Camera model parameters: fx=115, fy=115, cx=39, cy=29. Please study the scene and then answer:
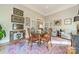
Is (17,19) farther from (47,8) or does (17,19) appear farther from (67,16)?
(67,16)

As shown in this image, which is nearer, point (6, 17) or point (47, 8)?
point (6, 17)

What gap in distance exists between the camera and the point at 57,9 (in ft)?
7.02

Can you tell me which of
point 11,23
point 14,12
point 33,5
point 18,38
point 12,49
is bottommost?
point 12,49

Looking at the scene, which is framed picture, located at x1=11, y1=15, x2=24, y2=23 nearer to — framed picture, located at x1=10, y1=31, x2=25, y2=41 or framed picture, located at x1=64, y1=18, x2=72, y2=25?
framed picture, located at x1=10, y1=31, x2=25, y2=41

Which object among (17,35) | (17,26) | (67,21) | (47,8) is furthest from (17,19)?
(67,21)

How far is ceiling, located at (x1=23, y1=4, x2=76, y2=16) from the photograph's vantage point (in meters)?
2.11

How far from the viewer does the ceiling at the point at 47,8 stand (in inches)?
83.0

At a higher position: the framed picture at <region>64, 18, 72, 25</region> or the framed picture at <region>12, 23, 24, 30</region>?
the framed picture at <region>64, 18, 72, 25</region>

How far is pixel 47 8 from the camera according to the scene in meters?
2.16

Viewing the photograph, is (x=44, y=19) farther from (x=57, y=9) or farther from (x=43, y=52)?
(x=43, y=52)

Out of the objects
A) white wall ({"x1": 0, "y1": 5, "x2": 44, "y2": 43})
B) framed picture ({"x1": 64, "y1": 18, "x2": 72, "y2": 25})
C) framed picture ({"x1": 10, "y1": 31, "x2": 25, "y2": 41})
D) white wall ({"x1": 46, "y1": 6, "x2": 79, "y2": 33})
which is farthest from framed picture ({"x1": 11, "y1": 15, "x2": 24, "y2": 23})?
framed picture ({"x1": 64, "y1": 18, "x2": 72, "y2": 25})
